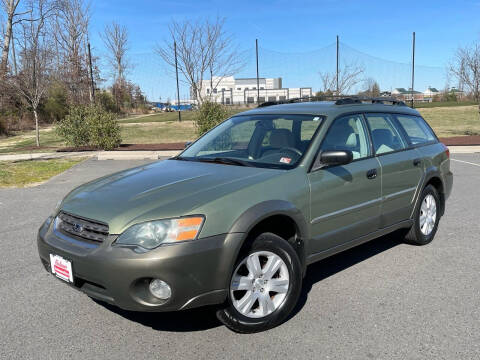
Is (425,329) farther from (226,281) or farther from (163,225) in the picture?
(163,225)

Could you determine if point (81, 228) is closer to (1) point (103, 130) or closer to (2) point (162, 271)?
(2) point (162, 271)

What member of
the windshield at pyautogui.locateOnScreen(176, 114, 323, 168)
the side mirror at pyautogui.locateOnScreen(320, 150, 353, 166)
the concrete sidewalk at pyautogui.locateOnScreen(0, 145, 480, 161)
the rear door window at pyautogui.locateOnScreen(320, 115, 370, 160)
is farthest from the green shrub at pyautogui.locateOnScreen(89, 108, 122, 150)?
the side mirror at pyautogui.locateOnScreen(320, 150, 353, 166)

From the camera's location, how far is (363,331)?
3.15 metres

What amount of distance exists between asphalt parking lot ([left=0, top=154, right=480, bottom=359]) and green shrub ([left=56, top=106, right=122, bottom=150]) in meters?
12.6

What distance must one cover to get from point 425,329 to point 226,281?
1518 mm

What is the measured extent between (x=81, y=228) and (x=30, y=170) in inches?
399

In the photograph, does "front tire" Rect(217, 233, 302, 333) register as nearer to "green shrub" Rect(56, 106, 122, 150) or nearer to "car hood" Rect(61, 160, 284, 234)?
"car hood" Rect(61, 160, 284, 234)

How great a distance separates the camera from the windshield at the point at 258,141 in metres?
3.84

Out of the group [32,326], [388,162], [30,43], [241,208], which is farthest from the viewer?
[30,43]

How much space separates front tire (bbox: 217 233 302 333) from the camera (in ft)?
10.0

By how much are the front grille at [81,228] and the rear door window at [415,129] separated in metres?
3.49

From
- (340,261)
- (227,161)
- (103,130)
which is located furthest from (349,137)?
(103,130)

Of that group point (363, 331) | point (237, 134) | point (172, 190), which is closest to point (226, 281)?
point (172, 190)

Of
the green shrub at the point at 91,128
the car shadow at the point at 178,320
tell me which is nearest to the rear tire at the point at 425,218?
the car shadow at the point at 178,320
